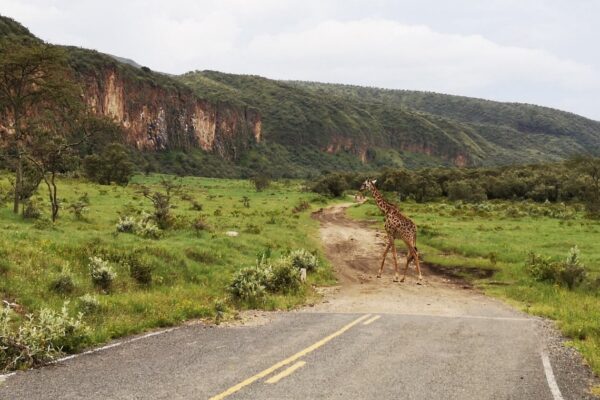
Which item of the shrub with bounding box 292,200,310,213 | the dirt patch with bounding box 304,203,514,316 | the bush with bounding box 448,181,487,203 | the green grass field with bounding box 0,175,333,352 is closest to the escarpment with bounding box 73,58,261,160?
the shrub with bounding box 292,200,310,213

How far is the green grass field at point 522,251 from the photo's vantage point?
16.8 m

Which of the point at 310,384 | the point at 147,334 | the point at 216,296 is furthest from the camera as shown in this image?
the point at 216,296

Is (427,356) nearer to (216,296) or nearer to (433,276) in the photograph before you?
(216,296)

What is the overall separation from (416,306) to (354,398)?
10760 millimetres

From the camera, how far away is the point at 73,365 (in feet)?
33.2

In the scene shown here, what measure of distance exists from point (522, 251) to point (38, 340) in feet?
85.8

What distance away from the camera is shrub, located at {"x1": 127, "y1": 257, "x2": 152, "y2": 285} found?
1736cm

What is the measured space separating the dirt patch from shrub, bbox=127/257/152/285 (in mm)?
5534

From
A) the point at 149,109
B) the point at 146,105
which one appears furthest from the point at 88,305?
the point at 149,109

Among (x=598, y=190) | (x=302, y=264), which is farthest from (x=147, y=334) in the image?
(x=598, y=190)

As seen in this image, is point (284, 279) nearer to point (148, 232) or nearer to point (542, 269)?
point (148, 232)

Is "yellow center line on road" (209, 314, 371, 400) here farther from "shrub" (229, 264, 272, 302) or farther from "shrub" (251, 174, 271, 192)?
"shrub" (251, 174, 271, 192)

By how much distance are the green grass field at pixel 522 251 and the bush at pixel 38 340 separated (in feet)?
36.0

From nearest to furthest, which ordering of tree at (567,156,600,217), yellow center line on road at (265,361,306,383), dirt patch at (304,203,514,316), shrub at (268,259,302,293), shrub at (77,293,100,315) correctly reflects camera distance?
yellow center line on road at (265,361,306,383) < shrub at (77,293,100,315) < dirt patch at (304,203,514,316) < shrub at (268,259,302,293) < tree at (567,156,600,217)
